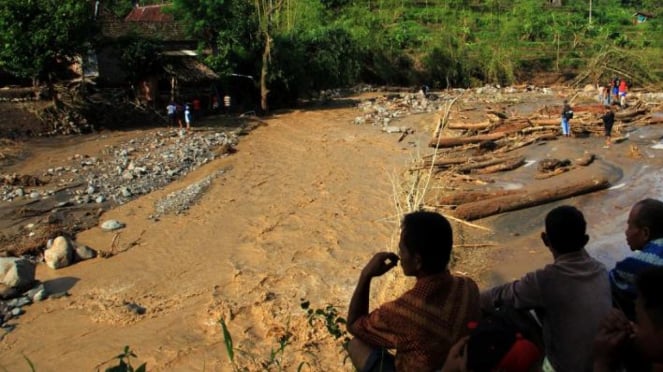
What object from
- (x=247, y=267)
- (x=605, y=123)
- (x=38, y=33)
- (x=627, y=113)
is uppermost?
(x=38, y=33)

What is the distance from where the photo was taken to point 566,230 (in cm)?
273

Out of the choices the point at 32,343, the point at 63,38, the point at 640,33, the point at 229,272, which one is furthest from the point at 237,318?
the point at 640,33

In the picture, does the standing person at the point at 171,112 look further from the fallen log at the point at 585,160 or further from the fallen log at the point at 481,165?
the fallen log at the point at 585,160

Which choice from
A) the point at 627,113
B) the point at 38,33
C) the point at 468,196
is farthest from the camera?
the point at 627,113

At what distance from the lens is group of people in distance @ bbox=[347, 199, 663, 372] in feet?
6.64

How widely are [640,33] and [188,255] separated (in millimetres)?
40923

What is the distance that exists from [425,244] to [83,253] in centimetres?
938

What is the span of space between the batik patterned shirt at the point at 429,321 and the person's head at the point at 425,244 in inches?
2.1

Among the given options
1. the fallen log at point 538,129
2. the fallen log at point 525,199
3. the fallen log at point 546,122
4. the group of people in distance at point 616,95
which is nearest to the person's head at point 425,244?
the fallen log at point 525,199

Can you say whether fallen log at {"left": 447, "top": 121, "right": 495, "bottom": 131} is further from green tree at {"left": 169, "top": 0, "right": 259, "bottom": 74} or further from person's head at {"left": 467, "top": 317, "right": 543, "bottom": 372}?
person's head at {"left": 467, "top": 317, "right": 543, "bottom": 372}

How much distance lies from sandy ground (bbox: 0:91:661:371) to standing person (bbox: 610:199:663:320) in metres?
2.31

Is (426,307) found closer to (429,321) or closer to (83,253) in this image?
(429,321)

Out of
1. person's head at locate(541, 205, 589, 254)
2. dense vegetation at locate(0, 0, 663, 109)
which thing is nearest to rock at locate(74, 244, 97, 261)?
person's head at locate(541, 205, 589, 254)

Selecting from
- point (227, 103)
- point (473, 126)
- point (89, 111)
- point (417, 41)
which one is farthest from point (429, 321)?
point (417, 41)
